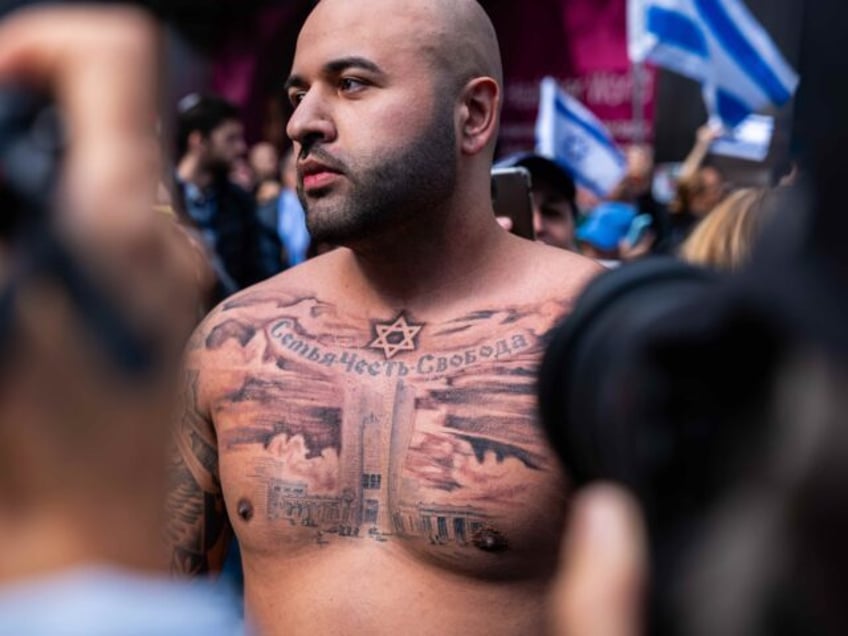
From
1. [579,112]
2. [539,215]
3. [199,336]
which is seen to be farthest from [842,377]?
[579,112]

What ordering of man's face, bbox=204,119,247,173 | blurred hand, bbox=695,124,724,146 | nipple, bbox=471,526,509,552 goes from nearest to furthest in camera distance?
nipple, bbox=471,526,509,552, man's face, bbox=204,119,247,173, blurred hand, bbox=695,124,724,146

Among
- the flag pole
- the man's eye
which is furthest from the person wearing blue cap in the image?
the flag pole

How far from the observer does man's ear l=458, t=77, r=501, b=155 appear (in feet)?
10.8

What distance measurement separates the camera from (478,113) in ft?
10.9

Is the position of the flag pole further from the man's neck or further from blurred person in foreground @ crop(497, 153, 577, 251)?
the man's neck

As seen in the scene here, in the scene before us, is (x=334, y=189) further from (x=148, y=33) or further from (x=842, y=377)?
(x=842, y=377)

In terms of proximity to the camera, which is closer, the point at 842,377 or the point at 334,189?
the point at 842,377

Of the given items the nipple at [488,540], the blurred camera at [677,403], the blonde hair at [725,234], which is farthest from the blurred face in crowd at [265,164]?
the blurred camera at [677,403]

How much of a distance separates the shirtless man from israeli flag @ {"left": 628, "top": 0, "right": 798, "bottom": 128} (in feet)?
14.7

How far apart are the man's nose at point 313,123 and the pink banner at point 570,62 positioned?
9.42 m

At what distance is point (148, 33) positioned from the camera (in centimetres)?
146

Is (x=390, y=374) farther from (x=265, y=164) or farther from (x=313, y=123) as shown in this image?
(x=265, y=164)

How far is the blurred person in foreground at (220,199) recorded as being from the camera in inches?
265

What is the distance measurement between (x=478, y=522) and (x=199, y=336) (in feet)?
2.58
